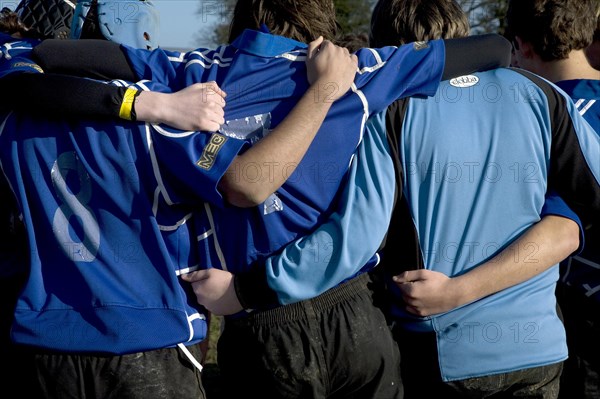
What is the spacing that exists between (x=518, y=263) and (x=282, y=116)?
871mm

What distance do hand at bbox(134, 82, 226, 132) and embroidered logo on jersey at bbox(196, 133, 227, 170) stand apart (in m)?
0.04

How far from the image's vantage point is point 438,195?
238 cm

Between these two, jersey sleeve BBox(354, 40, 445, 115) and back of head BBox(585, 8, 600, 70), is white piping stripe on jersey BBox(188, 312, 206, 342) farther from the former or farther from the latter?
back of head BBox(585, 8, 600, 70)

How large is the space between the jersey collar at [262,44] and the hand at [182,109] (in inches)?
9.5

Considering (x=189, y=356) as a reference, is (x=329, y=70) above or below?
above

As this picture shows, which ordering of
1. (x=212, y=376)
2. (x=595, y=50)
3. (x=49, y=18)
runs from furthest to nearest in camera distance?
(x=212, y=376), (x=595, y=50), (x=49, y=18)

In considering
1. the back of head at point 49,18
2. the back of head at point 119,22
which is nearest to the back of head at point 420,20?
the back of head at point 119,22

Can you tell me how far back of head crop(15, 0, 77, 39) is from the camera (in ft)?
9.09

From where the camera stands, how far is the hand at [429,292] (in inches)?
92.5

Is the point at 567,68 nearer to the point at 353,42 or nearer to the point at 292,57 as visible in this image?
the point at 292,57

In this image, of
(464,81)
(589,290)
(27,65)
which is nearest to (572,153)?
(464,81)

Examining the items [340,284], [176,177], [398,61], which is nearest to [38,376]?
[176,177]

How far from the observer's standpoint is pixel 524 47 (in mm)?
3062

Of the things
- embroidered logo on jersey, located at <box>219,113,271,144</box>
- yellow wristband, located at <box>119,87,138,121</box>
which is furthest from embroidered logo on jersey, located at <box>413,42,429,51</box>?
yellow wristband, located at <box>119,87,138,121</box>
